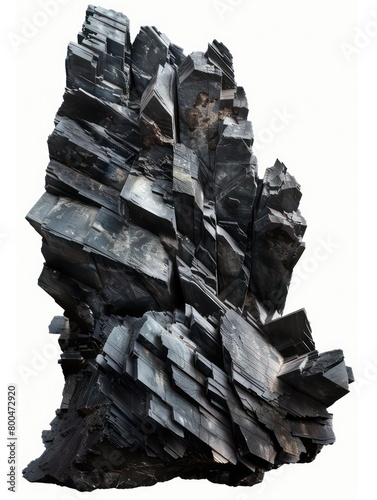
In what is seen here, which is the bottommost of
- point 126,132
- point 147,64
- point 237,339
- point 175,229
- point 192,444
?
point 192,444

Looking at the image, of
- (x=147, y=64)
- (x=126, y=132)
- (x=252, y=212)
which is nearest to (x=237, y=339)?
(x=252, y=212)

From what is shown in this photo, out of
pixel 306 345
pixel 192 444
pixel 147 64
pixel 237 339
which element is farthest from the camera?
pixel 147 64

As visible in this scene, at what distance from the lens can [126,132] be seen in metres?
11.6

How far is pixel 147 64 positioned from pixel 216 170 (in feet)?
7.97

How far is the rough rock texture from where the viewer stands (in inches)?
382

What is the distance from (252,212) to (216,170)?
32.1 inches

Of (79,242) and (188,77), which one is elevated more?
(188,77)

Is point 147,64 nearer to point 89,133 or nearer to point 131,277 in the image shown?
point 89,133

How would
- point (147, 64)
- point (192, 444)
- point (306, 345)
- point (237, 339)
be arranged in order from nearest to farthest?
point (192, 444) → point (237, 339) → point (306, 345) → point (147, 64)

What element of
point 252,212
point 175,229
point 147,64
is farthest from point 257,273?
point 147,64

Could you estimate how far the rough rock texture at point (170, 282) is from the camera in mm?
9695

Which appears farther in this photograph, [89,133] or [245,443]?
[89,133]

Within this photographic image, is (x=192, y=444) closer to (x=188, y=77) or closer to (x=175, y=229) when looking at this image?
(x=175, y=229)

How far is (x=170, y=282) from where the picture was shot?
10.5 metres
